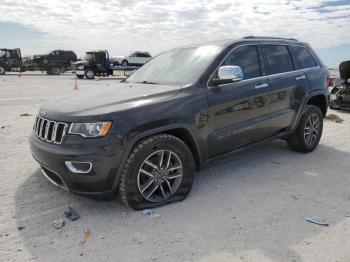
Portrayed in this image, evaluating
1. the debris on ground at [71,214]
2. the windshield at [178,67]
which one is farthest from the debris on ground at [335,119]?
the debris on ground at [71,214]

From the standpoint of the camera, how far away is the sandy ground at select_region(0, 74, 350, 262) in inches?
114

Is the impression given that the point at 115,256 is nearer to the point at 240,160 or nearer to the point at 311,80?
the point at 240,160

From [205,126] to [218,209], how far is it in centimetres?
93

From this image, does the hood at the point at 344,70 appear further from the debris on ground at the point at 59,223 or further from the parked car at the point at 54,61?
the parked car at the point at 54,61

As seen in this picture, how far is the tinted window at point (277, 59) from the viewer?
4867 millimetres

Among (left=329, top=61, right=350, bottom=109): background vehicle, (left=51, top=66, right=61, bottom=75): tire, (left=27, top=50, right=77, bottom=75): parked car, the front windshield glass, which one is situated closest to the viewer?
(left=329, top=61, right=350, bottom=109): background vehicle

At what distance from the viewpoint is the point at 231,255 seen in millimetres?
2859

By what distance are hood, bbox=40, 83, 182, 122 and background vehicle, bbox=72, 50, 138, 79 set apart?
23624mm

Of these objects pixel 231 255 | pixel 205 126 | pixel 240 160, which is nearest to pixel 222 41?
pixel 205 126

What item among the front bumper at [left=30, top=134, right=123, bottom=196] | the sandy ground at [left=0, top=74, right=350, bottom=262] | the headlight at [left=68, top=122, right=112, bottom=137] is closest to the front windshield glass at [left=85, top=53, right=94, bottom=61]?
the sandy ground at [left=0, top=74, right=350, bottom=262]

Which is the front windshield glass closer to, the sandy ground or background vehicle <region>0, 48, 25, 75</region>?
background vehicle <region>0, 48, 25, 75</region>

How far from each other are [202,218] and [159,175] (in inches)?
25.0

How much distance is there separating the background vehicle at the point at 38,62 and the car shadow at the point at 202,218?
27836 millimetres

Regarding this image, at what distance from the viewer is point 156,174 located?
3643 mm
